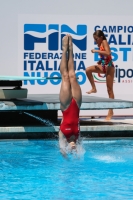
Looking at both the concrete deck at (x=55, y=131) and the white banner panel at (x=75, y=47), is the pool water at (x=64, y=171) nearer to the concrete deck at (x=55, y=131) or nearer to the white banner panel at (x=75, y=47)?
the concrete deck at (x=55, y=131)

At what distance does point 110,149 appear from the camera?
31.7 feet

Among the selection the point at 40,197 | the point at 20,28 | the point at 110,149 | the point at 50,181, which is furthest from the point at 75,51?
the point at 40,197

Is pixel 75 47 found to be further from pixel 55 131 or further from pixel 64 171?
pixel 64 171

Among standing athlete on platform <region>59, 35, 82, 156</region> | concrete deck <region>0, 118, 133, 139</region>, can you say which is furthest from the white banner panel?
standing athlete on platform <region>59, 35, 82, 156</region>

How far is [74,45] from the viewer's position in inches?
526

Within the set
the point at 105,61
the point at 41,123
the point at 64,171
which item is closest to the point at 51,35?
the point at 105,61

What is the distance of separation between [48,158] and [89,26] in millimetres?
5431

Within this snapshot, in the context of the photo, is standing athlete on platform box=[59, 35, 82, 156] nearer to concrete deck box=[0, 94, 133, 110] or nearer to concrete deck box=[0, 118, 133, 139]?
concrete deck box=[0, 94, 133, 110]

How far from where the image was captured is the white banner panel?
13.1 m

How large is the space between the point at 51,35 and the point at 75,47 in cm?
64

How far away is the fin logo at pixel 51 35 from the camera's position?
1309cm

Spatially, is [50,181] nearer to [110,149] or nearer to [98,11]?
[110,149]

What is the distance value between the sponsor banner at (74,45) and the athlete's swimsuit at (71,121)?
5.80 meters

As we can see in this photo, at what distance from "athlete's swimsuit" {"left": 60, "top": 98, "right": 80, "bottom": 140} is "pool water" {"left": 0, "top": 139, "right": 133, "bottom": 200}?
0.59m
